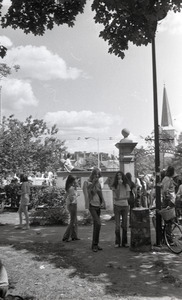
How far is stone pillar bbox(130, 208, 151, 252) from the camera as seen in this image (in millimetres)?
7691

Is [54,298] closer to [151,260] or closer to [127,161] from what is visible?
[151,260]

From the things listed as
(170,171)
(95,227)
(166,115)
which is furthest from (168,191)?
(166,115)

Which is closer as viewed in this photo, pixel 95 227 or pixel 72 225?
pixel 95 227

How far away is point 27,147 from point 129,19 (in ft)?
42.7

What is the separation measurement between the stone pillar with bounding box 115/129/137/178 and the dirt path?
483 cm

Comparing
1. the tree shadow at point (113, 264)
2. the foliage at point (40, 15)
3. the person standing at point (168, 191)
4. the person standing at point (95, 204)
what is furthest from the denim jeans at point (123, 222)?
the foliage at point (40, 15)

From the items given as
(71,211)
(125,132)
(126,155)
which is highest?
(125,132)

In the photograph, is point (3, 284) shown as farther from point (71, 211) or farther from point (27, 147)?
point (27, 147)

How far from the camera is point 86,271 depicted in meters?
6.23

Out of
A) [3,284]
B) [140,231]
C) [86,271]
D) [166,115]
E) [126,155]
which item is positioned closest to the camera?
[3,284]

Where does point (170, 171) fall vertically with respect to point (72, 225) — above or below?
above

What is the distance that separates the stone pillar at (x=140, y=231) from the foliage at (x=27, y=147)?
10156mm

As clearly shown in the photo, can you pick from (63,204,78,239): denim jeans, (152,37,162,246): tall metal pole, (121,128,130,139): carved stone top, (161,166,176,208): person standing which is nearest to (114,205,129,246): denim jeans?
(152,37,162,246): tall metal pole

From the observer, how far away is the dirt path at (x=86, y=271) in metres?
5.14
